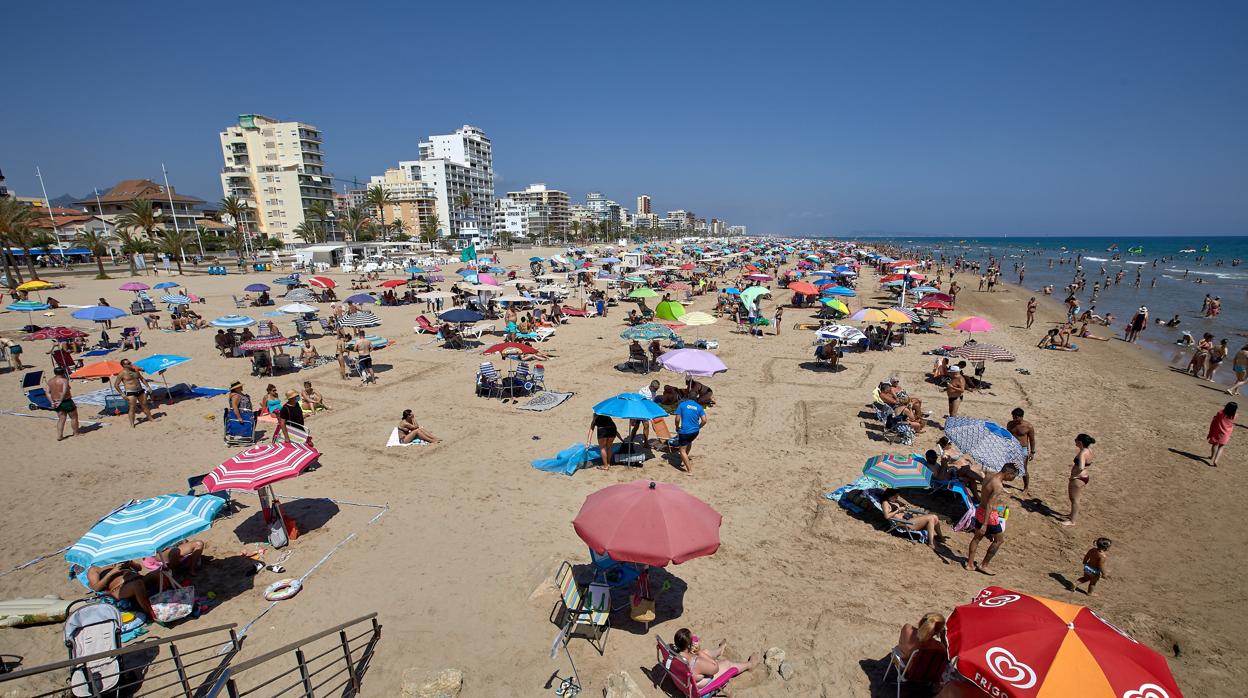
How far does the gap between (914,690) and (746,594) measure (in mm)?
1859

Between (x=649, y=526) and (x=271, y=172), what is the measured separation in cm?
9732

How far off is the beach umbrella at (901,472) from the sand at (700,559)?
2.78 ft

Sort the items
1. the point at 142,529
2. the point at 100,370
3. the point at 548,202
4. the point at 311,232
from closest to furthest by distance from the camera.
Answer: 1. the point at 142,529
2. the point at 100,370
3. the point at 311,232
4. the point at 548,202

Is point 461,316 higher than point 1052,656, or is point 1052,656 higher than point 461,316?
point 461,316

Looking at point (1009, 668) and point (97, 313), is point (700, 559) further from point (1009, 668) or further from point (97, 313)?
point (97, 313)

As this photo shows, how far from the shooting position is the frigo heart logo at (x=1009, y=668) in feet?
11.6

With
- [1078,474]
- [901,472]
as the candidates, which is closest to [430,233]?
[901,472]

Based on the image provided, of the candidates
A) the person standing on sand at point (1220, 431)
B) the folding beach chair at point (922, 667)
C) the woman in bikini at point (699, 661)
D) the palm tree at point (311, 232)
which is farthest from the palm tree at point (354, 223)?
the person standing on sand at point (1220, 431)

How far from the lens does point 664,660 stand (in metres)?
4.86

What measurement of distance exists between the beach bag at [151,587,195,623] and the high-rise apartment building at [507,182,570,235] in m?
142

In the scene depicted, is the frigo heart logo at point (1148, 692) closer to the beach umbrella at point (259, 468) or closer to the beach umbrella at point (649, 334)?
the beach umbrella at point (259, 468)

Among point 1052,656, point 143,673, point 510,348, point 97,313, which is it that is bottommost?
point 143,673

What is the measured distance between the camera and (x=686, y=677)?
466 cm

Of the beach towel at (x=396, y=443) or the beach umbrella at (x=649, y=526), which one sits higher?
the beach umbrella at (x=649, y=526)
